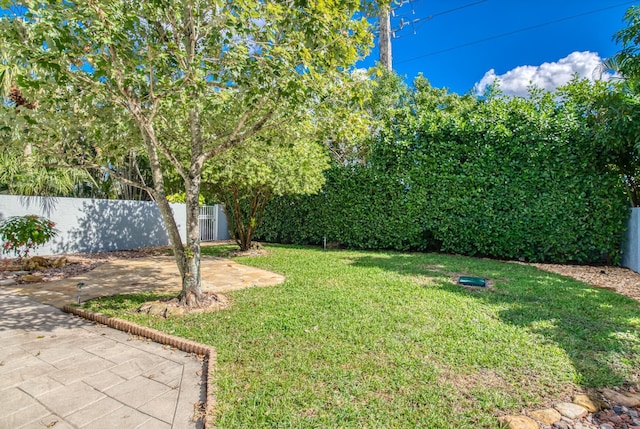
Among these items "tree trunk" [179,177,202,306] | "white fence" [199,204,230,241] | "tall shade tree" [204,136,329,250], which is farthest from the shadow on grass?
"white fence" [199,204,230,241]

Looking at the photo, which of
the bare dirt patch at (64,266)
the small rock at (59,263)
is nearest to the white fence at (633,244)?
the bare dirt patch at (64,266)

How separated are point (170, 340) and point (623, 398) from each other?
414 centimetres

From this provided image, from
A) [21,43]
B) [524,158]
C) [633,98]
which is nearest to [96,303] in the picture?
[21,43]

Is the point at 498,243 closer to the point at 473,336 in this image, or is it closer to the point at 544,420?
the point at 473,336

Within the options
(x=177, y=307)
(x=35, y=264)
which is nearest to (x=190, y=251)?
(x=177, y=307)

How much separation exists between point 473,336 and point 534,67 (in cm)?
1280

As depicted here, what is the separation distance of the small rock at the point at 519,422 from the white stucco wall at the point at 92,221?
11.1 meters

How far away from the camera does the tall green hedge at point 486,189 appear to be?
27.6ft

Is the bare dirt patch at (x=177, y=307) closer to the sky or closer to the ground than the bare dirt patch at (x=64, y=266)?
closer to the ground

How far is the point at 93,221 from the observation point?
11.0 meters

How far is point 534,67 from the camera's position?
1284cm

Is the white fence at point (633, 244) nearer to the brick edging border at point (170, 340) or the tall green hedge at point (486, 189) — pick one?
the tall green hedge at point (486, 189)

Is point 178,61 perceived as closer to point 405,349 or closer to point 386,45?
point 405,349

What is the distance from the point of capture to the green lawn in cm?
258
